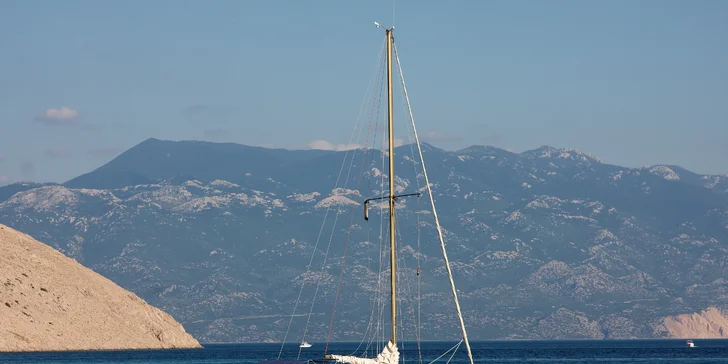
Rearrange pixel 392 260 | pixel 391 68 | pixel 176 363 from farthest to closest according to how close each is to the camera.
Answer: pixel 176 363 < pixel 391 68 < pixel 392 260

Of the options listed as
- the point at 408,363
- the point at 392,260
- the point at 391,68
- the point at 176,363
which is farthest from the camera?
the point at 176,363

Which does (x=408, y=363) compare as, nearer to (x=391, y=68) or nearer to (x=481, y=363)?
(x=481, y=363)

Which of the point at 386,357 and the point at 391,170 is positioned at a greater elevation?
the point at 391,170

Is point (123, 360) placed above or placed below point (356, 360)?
below

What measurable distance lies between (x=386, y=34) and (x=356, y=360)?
67.4ft

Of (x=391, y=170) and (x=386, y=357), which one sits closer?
(x=391, y=170)

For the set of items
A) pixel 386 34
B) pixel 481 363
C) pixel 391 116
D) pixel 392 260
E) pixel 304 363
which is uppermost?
pixel 386 34

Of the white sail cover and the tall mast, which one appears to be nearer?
the tall mast

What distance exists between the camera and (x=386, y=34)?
75.2 m

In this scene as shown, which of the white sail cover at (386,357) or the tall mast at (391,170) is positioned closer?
the tall mast at (391,170)

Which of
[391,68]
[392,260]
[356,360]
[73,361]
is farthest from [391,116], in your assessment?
[73,361]

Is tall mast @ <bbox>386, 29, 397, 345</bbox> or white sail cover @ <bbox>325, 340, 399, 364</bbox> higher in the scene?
tall mast @ <bbox>386, 29, 397, 345</bbox>

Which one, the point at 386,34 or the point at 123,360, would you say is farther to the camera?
the point at 123,360

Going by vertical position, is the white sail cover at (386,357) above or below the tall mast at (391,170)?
below
